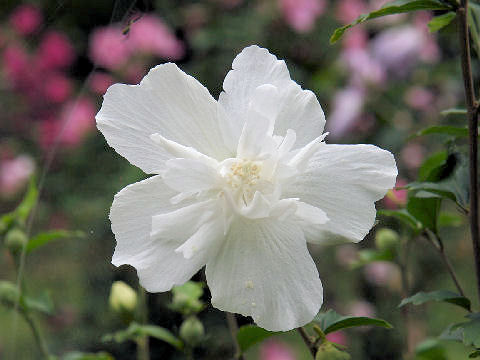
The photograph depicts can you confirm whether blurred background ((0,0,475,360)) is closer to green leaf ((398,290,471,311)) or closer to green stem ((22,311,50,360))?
green stem ((22,311,50,360))

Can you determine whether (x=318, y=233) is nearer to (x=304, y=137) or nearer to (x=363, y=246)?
(x=304, y=137)

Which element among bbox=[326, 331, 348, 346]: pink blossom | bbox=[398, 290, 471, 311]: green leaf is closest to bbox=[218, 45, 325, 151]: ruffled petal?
bbox=[398, 290, 471, 311]: green leaf

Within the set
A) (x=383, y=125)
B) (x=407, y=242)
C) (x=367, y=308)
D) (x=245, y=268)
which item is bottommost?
(x=367, y=308)

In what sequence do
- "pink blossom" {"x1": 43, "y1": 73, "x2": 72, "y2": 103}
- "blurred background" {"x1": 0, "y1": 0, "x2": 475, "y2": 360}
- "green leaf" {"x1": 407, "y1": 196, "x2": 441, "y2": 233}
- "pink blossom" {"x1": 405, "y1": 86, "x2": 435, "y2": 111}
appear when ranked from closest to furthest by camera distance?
"green leaf" {"x1": 407, "y1": 196, "x2": 441, "y2": 233}, "blurred background" {"x1": 0, "y1": 0, "x2": 475, "y2": 360}, "pink blossom" {"x1": 43, "y1": 73, "x2": 72, "y2": 103}, "pink blossom" {"x1": 405, "y1": 86, "x2": 435, "y2": 111}

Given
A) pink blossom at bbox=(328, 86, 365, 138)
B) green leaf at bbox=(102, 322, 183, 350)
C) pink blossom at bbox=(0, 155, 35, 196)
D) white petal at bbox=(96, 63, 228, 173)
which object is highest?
white petal at bbox=(96, 63, 228, 173)

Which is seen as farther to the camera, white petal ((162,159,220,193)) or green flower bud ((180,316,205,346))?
green flower bud ((180,316,205,346))

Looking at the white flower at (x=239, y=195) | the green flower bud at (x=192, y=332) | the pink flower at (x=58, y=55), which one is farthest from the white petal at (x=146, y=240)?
the pink flower at (x=58, y=55)

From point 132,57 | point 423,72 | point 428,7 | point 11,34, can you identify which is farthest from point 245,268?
point 423,72
